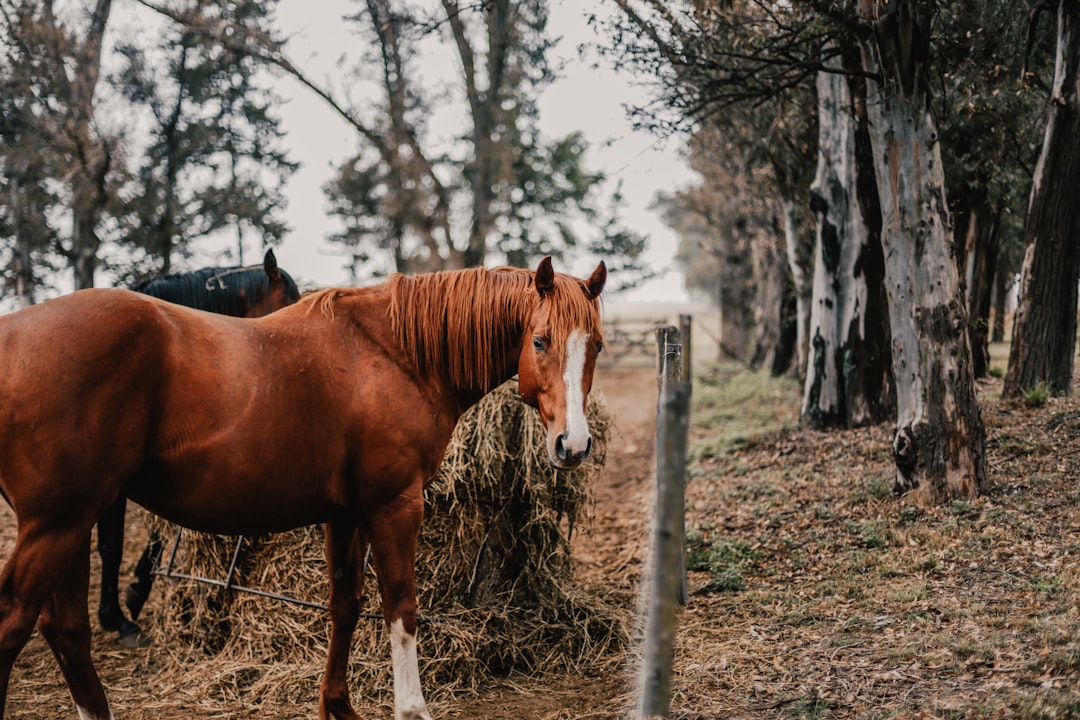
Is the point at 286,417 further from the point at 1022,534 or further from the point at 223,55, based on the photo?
the point at 223,55

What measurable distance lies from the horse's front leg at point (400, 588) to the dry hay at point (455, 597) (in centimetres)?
92

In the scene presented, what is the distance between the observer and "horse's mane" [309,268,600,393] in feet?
11.4

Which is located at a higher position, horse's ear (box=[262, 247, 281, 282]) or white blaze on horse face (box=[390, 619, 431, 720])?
horse's ear (box=[262, 247, 281, 282])

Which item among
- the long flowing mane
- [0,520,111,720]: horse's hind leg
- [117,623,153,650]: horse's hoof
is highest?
the long flowing mane

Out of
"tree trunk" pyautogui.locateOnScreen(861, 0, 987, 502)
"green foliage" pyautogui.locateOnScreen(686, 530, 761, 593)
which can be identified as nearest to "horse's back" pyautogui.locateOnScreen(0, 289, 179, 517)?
"green foliage" pyautogui.locateOnScreen(686, 530, 761, 593)

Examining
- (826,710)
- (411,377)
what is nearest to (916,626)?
(826,710)

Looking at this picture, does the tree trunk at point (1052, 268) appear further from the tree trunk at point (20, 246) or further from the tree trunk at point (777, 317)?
the tree trunk at point (20, 246)

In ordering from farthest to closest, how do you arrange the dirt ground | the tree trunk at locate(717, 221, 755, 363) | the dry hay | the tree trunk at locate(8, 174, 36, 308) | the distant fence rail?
the distant fence rail, the tree trunk at locate(717, 221, 755, 363), the tree trunk at locate(8, 174, 36, 308), the dry hay, the dirt ground

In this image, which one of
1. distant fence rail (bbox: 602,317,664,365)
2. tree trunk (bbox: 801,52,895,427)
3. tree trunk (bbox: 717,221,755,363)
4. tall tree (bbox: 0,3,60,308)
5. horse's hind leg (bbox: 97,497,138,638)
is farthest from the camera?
distant fence rail (bbox: 602,317,664,365)

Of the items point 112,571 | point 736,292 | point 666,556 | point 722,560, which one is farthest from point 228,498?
point 736,292

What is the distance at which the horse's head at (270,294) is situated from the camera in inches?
211

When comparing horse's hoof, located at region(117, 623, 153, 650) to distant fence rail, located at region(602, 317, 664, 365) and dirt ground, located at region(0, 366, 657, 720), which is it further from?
distant fence rail, located at region(602, 317, 664, 365)

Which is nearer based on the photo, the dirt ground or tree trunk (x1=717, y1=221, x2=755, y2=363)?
the dirt ground

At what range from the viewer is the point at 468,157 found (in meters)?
25.3
